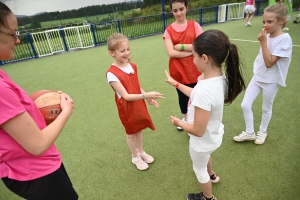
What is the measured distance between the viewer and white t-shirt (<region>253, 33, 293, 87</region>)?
6.67 ft

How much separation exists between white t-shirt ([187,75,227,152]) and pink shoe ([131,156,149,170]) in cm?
101

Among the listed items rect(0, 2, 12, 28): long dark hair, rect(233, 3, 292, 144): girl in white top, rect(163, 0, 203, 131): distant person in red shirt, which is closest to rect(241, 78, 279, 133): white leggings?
rect(233, 3, 292, 144): girl in white top

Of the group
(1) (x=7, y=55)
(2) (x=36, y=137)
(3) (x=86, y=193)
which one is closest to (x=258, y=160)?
(3) (x=86, y=193)

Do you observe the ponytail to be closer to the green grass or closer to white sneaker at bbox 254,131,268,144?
the green grass

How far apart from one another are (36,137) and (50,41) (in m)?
10.8

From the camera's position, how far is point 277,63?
215cm

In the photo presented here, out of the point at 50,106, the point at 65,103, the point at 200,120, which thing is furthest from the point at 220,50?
the point at 50,106

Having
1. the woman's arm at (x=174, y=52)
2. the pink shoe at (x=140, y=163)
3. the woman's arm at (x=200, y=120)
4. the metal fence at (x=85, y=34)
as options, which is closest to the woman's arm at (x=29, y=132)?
the woman's arm at (x=200, y=120)

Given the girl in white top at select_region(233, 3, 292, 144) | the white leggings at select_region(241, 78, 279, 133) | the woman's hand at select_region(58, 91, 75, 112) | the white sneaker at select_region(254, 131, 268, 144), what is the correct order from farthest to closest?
the white sneaker at select_region(254, 131, 268, 144)
the white leggings at select_region(241, 78, 279, 133)
the girl in white top at select_region(233, 3, 292, 144)
the woman's hand at select_region(58, 91, 75, 112)

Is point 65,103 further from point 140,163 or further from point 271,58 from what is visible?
point 271,58

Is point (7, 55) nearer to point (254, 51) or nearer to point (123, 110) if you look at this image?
point (123, 110)

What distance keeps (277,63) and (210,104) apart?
136 centimetres

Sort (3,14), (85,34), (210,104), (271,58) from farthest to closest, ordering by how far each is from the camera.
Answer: (85,34), (271,58), (210,104), (3,14)

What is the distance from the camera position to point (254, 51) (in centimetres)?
637
